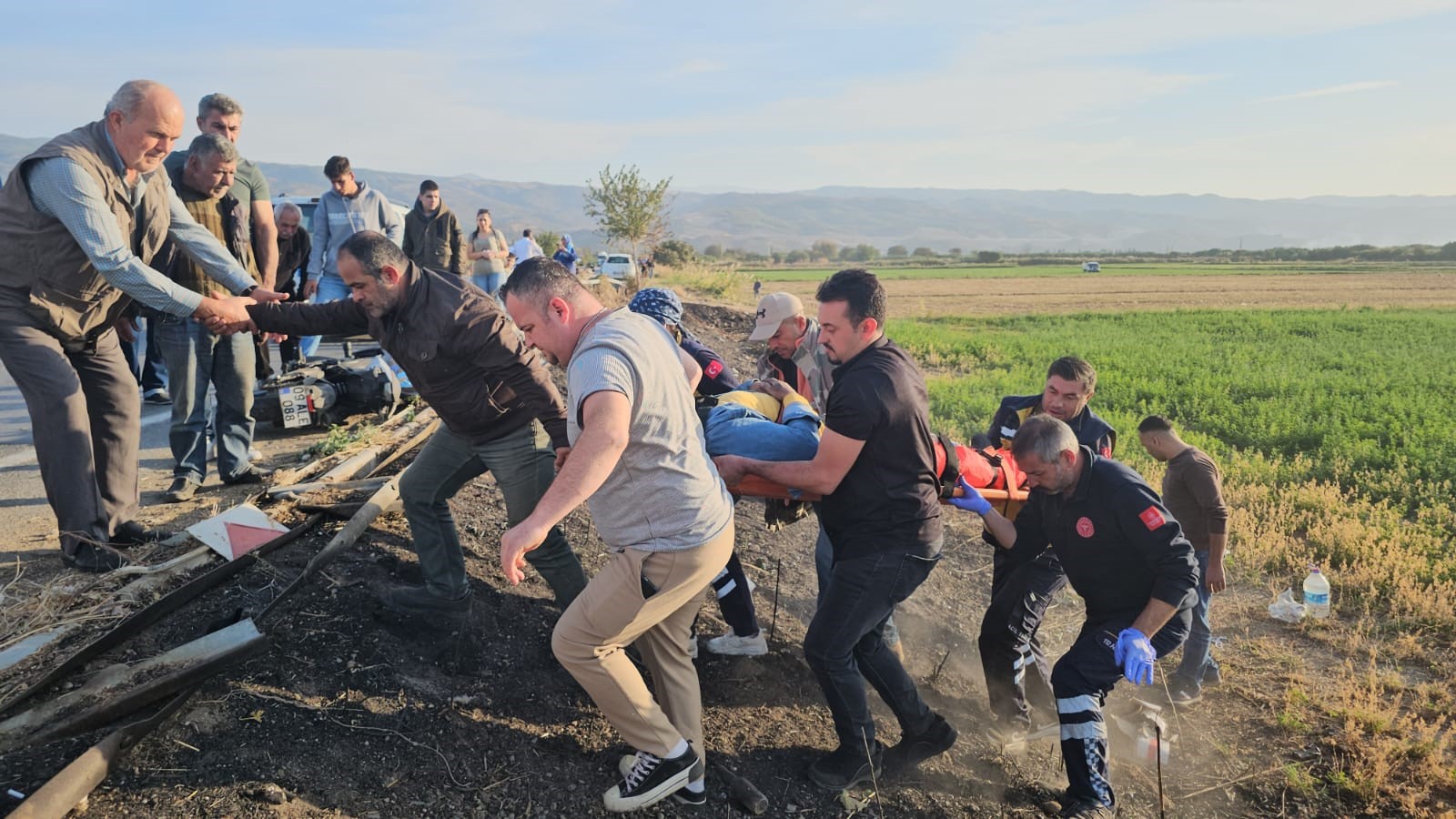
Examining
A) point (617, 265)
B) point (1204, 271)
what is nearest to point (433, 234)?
point (617, 265)

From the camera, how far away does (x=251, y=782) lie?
308cm

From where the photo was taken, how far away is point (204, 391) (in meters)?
5.96

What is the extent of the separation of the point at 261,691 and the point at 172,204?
3069mm

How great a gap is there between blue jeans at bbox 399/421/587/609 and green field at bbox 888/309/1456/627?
6.10m

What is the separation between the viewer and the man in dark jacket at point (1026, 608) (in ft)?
15.4

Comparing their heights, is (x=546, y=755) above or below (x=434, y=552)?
below

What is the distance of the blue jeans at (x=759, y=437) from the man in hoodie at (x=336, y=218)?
573cm

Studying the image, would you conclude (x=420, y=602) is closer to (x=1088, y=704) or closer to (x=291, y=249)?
(x=1088, y=704)

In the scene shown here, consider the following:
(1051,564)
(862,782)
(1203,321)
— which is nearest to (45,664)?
(862,782)

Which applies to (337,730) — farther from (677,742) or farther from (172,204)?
(172,204)

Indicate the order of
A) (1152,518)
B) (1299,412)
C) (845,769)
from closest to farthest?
(1152,518), (845,769), (1299,412)

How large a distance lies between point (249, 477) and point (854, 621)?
4.67m

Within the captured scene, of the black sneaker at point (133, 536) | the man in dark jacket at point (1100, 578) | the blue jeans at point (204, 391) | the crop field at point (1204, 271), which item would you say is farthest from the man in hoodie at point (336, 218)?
the crop field at point (1204, 271)

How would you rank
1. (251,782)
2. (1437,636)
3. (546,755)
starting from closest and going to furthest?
(251,782)
(546,755)
(1437,636)
